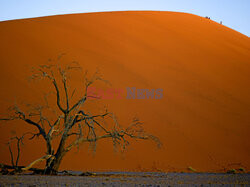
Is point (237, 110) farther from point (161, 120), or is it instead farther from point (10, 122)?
point (10, 122)

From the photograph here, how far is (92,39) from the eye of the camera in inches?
774

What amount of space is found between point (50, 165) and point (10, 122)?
16.3ft

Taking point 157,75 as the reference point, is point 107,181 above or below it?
below

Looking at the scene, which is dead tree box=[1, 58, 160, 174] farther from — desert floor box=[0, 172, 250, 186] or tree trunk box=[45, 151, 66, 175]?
desert floor box=[0, 172, 250, 186]

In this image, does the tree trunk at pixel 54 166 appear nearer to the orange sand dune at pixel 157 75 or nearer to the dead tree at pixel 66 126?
the dead tree at pixel 66 126

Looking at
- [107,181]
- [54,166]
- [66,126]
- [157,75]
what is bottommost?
[107,181]

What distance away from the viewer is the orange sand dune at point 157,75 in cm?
1188

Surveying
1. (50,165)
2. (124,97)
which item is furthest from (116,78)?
(50,165)

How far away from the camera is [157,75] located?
55.9 feet

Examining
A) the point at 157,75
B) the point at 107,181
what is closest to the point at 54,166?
the point at 107,181

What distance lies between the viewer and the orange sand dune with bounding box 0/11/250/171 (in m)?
11.9

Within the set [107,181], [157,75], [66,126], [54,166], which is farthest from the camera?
[157,75]

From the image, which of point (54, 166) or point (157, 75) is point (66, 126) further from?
point (157, 75)

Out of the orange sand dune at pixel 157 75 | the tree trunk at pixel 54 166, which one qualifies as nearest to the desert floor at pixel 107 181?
the tree trunk at pixel 54 166
